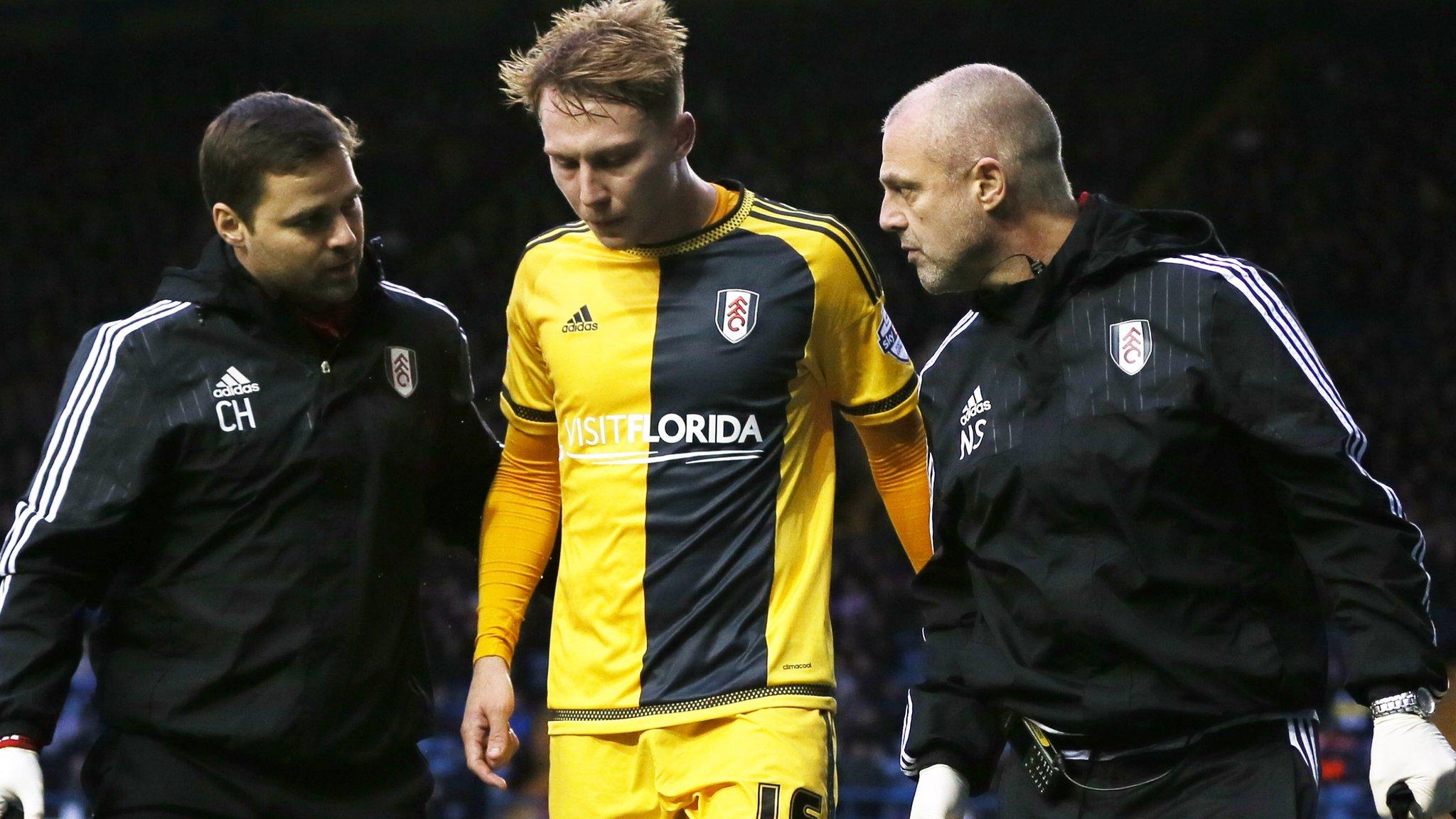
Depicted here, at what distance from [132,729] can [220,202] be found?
1110 mm

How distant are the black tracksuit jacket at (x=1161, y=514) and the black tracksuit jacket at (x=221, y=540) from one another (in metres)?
1.24

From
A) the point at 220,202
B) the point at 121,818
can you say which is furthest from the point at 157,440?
the point at 121,818

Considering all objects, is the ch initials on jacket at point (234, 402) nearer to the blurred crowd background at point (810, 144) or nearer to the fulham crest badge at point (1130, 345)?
the fulham crest badge at point (1130, 345)

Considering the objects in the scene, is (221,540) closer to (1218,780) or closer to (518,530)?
(518,530)

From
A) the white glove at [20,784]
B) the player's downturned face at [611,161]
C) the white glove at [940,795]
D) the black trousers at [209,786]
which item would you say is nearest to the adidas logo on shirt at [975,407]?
the white glove at [940,795]

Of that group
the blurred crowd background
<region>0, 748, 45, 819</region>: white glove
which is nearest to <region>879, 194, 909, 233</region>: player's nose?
<region>0, 748, 45, 819</region>: white glove

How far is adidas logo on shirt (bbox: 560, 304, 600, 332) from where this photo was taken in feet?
12.0

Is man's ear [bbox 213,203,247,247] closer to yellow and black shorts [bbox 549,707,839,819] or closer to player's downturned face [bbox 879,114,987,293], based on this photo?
yellow and black shorts [bbox 549,707,839,819]

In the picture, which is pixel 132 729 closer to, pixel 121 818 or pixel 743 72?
pixel 121 818

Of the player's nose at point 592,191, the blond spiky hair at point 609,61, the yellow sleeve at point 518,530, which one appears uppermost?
the blond spiky hair at point 609,61

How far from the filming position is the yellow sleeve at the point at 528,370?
12.5 ft

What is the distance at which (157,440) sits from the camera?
11.4 feet

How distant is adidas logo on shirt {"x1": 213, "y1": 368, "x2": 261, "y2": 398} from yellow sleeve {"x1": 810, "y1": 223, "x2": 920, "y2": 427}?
1.18 m

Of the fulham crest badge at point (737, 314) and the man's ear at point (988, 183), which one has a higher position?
the man's ear at point (988, 183)
